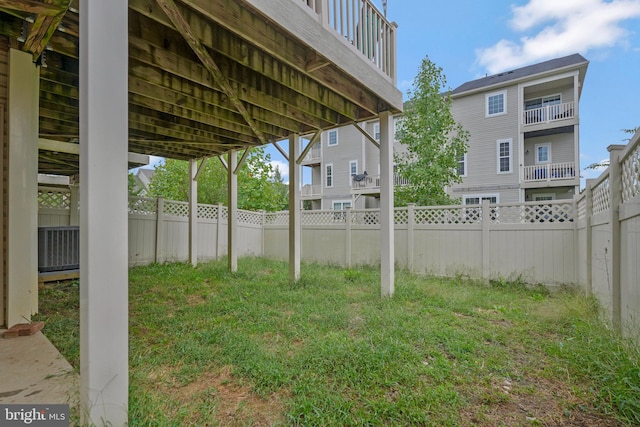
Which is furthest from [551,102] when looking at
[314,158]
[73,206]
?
[73,206]

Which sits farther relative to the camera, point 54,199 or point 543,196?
point 543,196

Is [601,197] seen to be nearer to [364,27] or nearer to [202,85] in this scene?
[364,27]

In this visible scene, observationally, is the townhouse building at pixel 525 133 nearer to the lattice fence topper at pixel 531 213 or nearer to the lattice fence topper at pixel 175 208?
the lattice fence topper at pixel 531 213

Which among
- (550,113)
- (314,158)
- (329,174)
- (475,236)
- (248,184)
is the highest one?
(550,113)

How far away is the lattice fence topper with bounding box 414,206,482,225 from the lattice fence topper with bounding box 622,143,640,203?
117 inches

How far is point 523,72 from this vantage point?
10531 mm

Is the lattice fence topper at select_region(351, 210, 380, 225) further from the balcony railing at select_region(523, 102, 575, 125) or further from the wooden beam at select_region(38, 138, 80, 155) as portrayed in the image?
the balcony railing at select_region(523, 102, 575, 125)

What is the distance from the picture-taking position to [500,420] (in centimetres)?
166

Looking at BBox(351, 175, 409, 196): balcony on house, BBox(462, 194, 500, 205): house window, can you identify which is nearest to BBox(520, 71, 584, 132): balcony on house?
BBox(462, 194, 500, 205): house window

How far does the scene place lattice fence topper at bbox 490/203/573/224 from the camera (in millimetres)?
4742

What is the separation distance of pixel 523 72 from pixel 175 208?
39.7 feet

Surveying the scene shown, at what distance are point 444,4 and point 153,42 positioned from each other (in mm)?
12337

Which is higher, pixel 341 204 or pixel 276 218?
pixel 341 204

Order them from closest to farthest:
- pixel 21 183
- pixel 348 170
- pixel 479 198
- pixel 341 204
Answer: pixel 21 183, pixel 479 198, pixel 348 170, pixel 341 204
